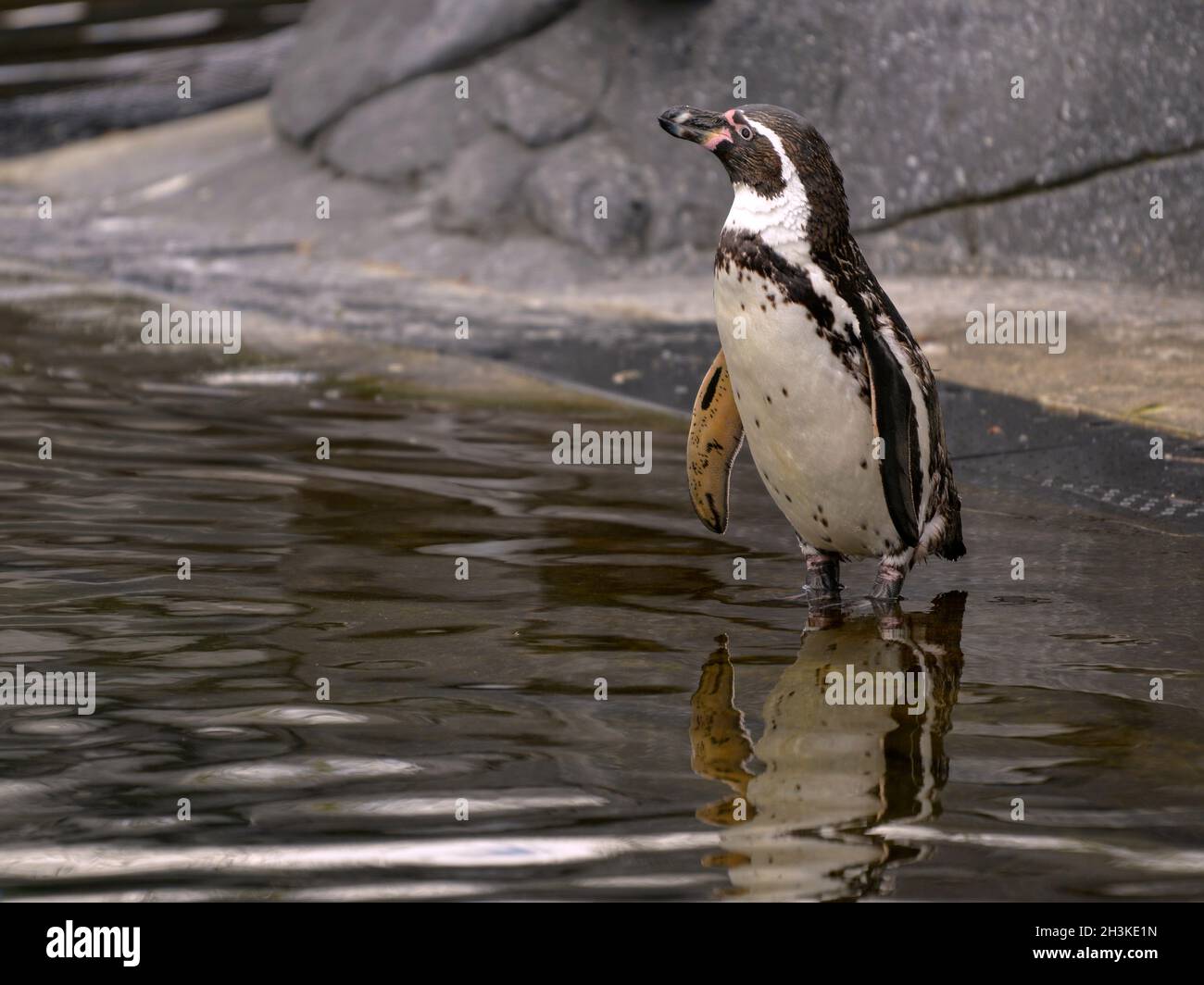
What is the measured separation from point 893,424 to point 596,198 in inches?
237

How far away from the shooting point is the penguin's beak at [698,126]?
380 centimetres

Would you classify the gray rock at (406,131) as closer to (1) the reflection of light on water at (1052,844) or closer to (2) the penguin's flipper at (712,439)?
(2) the penguin's flipper at (712,439)

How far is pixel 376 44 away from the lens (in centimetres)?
1115

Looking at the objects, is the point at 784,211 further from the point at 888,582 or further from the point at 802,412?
the point at 888,582

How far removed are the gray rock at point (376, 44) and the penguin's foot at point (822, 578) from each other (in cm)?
689

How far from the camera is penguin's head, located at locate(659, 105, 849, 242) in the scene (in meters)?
3.71

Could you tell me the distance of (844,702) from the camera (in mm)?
3502

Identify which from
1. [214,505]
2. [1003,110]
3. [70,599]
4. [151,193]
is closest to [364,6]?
[151,193]

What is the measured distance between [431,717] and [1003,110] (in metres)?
6.39

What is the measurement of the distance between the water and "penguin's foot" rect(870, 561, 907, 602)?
0.19 feet

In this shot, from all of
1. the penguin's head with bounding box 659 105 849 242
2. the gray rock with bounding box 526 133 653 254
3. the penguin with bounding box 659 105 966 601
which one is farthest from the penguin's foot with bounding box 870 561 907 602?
the gray rock with bounding box 526 133 653 254

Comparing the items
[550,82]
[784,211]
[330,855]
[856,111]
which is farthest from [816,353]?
[550,82]

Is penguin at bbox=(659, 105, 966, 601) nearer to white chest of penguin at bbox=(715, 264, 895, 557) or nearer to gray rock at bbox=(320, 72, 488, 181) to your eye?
white chest of penguin at bbox=(715, 264, 895, 557)

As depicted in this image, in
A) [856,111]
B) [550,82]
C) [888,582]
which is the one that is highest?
[550,82]
